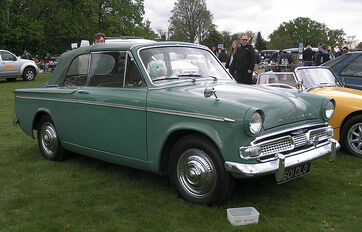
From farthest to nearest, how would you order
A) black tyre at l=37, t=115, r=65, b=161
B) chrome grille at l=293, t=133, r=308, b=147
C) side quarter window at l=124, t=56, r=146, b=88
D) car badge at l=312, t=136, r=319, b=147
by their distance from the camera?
black tyre at l=37, t=115, r=65, b=161 < side quarter window at l=124, t=56, r=146, b=88 < car badge at l=312, t=136, r=319, b=147 < chrome grille at l=293, t=133, r=308, b=147

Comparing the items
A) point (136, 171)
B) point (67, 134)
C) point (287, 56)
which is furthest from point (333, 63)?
point (287, 56)

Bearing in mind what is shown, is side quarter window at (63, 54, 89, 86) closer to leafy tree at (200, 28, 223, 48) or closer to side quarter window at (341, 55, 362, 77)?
side quarter window at (341, 55, 362, 77)

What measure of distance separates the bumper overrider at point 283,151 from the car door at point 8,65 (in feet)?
62.5

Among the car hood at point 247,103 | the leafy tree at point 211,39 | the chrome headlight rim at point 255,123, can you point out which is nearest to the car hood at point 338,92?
the car hood at point 247,103

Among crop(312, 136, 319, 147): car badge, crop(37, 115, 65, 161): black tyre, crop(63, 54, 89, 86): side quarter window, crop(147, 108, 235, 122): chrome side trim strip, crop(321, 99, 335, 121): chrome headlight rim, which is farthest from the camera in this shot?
crop(37, 115, 65, 161): black tyre

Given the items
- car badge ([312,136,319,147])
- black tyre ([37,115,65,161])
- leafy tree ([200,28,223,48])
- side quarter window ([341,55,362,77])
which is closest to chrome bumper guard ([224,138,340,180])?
car badge ([312,136,319,147])

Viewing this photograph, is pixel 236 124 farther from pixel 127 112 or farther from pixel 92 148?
pixel 92 148

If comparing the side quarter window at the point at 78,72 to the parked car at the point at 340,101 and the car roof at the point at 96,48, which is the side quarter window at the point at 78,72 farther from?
the parked car at the point at 340,101

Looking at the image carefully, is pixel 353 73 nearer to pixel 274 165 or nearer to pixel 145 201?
pixel 274 165

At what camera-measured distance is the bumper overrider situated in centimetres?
343

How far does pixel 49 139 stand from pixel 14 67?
53.4 ft

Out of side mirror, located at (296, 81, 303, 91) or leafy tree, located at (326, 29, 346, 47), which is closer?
side mirror, located at (296, 81, 303, 91)

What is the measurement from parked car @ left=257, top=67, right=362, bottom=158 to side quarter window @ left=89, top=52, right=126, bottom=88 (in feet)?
10.7

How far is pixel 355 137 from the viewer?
5.90 metres
